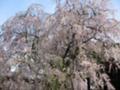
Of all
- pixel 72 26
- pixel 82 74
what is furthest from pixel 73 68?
pixel 72 26

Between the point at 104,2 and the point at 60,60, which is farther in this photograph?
the point at 104,2

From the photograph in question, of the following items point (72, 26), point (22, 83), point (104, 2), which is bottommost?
point (22, 83)

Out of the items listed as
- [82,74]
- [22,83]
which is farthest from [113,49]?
[22,83]

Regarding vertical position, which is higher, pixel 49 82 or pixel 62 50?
pixel 62 50

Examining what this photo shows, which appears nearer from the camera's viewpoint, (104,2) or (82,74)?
(82,74)

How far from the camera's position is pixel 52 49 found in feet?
37.5

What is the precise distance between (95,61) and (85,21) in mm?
1562

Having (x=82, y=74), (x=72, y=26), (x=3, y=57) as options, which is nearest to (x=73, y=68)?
(x=82, y=74)

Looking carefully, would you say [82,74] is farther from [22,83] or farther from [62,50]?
[22,83]

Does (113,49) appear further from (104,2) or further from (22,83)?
(22,83)

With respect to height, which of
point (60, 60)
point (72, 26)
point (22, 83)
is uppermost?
point (72, 26)

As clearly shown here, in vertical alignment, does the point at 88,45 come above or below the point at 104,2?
below

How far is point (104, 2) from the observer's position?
39.7 ft

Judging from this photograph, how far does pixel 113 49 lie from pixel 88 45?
96cm
